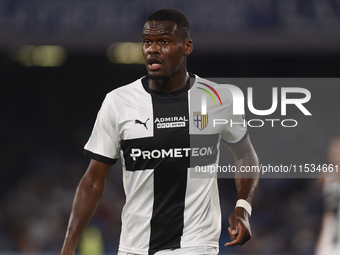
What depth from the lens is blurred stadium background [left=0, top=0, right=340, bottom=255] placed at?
7664 mm

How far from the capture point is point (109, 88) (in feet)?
33.2

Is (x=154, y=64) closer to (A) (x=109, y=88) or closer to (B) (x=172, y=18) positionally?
(B) (x=172, y=18)

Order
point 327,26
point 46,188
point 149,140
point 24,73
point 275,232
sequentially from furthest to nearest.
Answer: point 24,73, point 46,188, point 275,232, point 327,26, point 149,140

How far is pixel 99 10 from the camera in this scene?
777 cm

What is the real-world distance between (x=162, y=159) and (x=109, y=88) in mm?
7669

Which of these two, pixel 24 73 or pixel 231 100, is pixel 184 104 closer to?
pixel 231 100

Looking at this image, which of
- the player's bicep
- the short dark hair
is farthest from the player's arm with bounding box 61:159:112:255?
the short dark hair

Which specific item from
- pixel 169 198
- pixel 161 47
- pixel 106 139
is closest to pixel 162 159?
pixel 169 198

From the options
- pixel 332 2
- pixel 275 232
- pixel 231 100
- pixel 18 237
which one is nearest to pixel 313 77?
pixel 332 2

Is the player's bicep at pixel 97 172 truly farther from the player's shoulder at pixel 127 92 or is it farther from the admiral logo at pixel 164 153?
the player's shoulder at pixel 127 92

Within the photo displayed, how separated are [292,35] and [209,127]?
211 inches

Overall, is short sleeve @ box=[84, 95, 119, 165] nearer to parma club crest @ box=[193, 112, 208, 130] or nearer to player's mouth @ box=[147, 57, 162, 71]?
player's mouth @ box=[147, 57, 162, 71]

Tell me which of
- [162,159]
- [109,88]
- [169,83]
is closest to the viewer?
[162,159]

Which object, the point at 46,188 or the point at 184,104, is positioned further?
the point at 46,188
